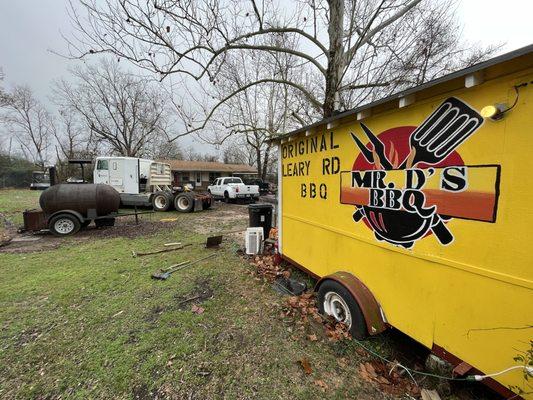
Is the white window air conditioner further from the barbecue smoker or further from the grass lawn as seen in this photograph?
the barbecue smoker

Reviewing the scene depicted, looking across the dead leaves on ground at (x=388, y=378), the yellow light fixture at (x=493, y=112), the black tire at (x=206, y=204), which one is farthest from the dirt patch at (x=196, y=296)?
the black tire at (x=206, y=204)

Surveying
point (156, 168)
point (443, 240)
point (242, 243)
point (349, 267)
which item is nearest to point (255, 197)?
point (156, 168)

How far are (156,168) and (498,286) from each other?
1549 centimetres

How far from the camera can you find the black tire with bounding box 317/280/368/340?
2806 mm

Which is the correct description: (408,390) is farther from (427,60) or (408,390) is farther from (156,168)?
(156,168)

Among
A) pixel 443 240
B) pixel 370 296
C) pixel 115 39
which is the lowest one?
pixel 370 296

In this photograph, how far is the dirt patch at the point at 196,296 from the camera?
381cm

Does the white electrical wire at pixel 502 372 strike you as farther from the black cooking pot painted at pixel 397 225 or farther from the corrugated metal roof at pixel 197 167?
the corrugated metal roof at pixel 197 167

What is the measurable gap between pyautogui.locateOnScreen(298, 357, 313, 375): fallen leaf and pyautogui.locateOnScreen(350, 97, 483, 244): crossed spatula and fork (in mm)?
1901

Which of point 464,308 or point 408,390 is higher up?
point 464,308

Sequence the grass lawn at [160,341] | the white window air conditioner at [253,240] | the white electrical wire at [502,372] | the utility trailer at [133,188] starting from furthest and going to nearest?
the utility trailer at [133,188], the white window air conditioner at [253,240], the grass lawn at [160,341], the white electrical wire at [502,372]

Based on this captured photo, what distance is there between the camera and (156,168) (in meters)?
14.4

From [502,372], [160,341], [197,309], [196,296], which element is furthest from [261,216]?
[502,372]

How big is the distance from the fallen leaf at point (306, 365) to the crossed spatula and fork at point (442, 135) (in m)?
1.90
